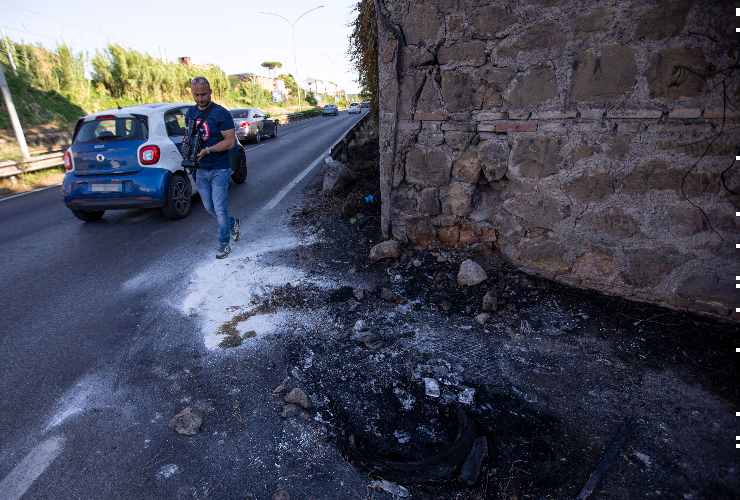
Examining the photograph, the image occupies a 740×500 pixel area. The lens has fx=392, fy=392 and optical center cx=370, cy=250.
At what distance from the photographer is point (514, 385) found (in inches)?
99.0

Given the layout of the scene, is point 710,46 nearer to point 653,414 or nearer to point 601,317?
point 601,317

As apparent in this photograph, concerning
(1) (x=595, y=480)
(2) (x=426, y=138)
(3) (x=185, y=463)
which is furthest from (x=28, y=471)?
(2) (x=426, y=138)

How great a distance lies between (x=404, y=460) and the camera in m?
2.09

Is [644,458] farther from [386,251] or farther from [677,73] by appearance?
[386,251]

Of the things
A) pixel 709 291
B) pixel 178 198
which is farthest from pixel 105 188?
pixel 709 291

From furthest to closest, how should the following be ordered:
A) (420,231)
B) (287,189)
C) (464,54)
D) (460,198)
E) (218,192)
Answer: (287,189) < (218,192) < (420,231) < (460,198) < (464,54)

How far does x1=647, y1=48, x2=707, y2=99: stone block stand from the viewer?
8.46 feet

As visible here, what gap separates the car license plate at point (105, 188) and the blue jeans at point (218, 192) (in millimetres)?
2012

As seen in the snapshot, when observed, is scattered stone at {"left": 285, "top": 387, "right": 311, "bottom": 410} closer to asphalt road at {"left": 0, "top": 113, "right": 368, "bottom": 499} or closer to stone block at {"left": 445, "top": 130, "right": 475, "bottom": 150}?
asphalt road at {"left": 0, "top": 113, "right": 368, "bottom": 499}

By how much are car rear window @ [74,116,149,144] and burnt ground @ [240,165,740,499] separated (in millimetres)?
3781

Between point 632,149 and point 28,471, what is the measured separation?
4277mm

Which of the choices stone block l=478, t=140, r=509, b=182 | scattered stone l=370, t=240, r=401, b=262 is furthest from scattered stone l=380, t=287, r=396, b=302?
stone block l=478, t=140, r=509, b=182

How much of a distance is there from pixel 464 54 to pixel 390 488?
3354 millimetres

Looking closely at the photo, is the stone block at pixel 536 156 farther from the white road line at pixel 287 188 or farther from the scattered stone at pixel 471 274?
the white road line at pixel 287 188
